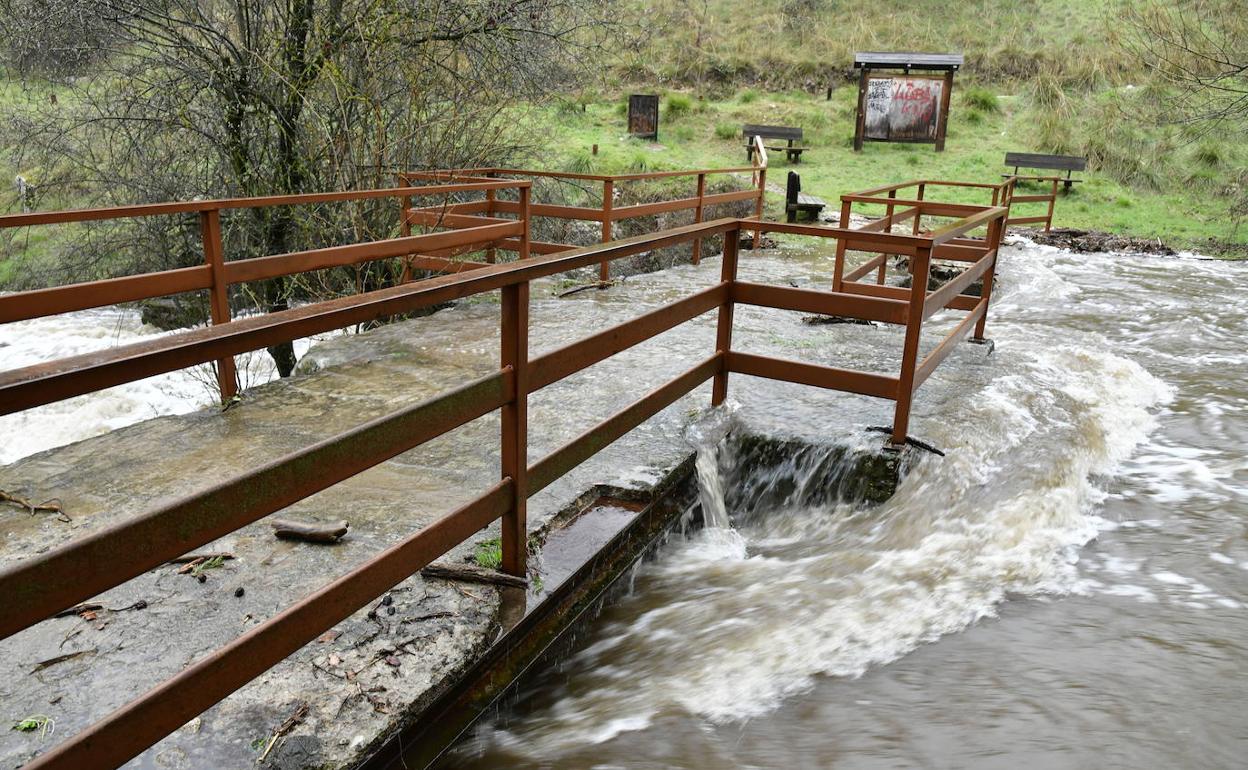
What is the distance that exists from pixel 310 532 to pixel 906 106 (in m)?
24.2

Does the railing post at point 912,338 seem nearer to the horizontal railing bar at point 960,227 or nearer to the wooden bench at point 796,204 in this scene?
the horizontal railing bar at point 960,227

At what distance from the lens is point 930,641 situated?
384cm

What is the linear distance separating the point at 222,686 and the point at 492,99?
961 cm

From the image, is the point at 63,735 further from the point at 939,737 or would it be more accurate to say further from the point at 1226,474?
the point at 1226,474

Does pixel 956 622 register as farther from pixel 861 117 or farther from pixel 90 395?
pixel 861 117

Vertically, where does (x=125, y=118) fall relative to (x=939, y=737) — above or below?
above

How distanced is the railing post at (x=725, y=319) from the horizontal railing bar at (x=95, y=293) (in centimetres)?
285

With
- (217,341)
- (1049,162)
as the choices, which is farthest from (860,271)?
(1049,162)

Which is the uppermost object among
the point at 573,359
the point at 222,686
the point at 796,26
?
the point at 796,26

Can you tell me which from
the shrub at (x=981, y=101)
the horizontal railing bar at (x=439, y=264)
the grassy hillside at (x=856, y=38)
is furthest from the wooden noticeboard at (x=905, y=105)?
the horizontal railing bar at (x=439, y=264)

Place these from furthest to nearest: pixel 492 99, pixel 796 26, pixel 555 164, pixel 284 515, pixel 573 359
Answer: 1. pixel 796 26
2. pixel 555 164
3. pixel 492 99
4. pixel 284 515
5. pixel 573 359

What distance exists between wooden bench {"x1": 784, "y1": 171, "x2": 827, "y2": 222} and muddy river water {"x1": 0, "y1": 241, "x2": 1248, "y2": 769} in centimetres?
851

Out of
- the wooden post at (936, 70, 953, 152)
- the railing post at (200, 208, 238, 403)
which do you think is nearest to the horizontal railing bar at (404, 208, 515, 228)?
the railing post at (200, 208, 238, 403)

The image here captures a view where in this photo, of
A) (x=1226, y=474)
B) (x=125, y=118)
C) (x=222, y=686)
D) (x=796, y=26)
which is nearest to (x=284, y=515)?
(x=222, y=686)
